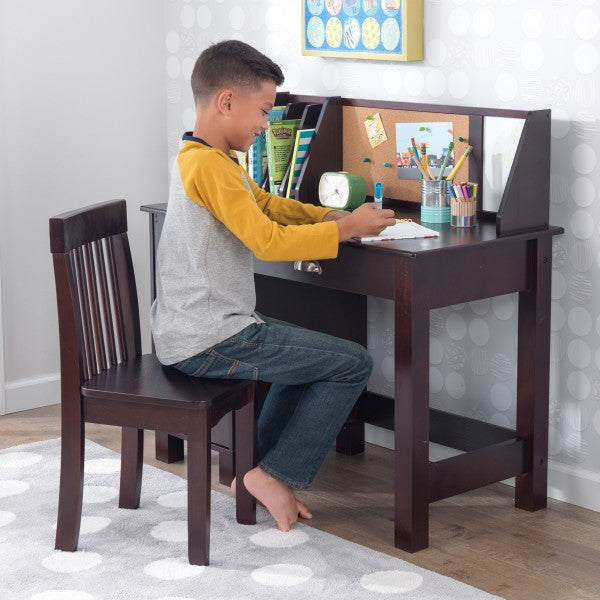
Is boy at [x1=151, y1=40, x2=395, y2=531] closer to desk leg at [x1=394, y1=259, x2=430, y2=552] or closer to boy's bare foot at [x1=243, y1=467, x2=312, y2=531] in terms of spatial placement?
boy's bare foot at [x1=243, y1=467, x2=312, y2=531]

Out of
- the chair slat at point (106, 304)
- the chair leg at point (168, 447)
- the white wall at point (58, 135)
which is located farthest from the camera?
the white wall at point (58, 135)

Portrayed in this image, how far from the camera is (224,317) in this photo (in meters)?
2.29

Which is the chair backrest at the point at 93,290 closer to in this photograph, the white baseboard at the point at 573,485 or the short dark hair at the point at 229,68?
the short dark hair at the point at 229,68

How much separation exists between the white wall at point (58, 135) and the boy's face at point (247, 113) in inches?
42.7

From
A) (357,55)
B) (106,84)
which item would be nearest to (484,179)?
(357,55)

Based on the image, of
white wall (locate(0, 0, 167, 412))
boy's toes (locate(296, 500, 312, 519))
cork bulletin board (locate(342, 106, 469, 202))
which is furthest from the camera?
white wall (locate(0, 0, 167, 412))

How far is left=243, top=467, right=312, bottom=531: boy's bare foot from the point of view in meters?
2.38

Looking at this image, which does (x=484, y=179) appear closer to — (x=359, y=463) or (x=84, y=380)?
(x=359, y=463)

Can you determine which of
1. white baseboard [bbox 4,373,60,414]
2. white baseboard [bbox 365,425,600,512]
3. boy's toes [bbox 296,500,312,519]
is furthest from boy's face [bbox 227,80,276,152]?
white baseboard [bbox 4,373,60,414]

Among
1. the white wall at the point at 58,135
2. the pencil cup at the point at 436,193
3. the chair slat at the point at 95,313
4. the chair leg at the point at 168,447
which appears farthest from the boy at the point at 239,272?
the white wall at the point at 58,135

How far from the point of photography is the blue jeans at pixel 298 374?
7.52 ft

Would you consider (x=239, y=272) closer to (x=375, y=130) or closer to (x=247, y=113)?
(x=247, y=113)

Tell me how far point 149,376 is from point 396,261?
0.54 meters

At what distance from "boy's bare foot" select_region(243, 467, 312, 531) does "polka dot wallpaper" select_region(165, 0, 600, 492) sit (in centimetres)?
58
